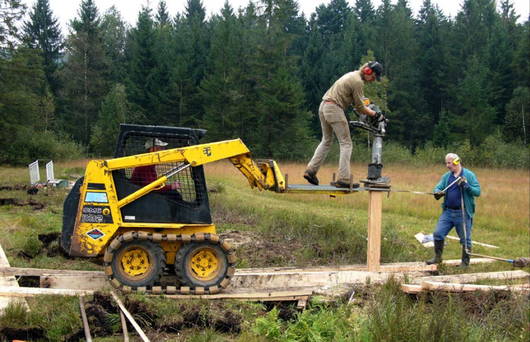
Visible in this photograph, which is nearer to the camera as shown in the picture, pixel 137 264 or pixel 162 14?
pixel 137 264

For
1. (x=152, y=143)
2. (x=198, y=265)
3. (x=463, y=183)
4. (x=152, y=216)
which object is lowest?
(x=198, y=265)

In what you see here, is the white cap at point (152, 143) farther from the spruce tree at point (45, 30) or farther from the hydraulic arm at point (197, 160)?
the spruce tree at point (45, 30)

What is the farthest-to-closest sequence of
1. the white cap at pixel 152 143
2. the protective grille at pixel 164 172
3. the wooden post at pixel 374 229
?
1. the wooden post at pixel 374 229
2. the white cap at pixel 152 143
3. the protective grille at pixel 164 172

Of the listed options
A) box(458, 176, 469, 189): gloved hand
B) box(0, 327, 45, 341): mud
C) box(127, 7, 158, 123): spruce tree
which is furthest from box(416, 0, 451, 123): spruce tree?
box(0, 327, 45, 341): mud

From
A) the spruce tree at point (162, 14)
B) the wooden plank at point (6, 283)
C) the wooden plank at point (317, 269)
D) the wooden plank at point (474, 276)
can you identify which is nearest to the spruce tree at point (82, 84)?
the spruce tree at point (162, 14)

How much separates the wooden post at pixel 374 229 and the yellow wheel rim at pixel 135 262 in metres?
3.50

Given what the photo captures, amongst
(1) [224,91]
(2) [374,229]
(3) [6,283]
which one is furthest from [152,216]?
(1) [224,91]

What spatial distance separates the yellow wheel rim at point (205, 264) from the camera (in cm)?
812

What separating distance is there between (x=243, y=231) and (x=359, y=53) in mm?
50903

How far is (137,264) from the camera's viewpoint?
802 centimetres

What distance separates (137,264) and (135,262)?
1.5 inches

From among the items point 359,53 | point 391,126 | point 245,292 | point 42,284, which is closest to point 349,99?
point 245,292

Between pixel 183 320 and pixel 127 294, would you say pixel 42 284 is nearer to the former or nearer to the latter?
pixel 127 294

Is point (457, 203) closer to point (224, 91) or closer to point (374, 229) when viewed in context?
point (374, 229)
